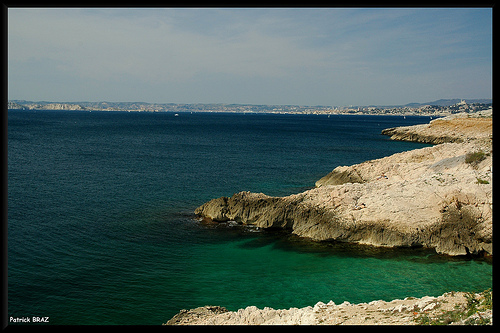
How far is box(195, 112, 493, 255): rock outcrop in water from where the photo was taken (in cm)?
2080

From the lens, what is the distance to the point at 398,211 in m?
22.2

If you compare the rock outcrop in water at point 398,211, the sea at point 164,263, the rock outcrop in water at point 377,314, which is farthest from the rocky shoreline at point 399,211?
the rock outcrop in water at point 377,314

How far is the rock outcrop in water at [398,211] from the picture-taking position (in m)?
20.8

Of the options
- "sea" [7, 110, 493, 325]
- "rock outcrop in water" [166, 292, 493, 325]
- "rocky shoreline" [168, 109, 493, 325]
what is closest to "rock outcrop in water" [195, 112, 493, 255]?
"rocky shoreline" [168, 109, 493, 325]

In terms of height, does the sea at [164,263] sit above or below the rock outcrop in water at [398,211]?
below

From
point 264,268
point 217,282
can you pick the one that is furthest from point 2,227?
point 264,268

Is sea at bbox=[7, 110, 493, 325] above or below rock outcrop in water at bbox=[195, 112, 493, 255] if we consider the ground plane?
below

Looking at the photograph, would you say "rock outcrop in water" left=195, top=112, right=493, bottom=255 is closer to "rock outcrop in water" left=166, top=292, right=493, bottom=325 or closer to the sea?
A: the sea

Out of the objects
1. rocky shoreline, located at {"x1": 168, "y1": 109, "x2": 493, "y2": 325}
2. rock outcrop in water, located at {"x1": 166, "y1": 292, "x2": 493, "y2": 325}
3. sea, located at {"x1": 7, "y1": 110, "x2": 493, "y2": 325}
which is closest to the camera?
rock outcrop in water, located at {"x1": 166, "y1": 292, "x2": 493, "y2": 325}

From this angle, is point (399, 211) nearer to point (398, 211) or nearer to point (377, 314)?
point (398, 211)

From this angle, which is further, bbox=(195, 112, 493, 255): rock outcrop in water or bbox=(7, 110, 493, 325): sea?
bbox=(195, 112, 493, 255): rock outcrop in water

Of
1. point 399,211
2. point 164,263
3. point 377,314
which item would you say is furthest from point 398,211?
point 164,263

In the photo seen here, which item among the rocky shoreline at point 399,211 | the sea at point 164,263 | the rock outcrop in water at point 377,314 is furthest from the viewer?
the rocky shoreline at point 399,211

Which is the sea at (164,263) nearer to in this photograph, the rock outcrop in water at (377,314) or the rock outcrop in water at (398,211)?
the rock outcrop in water at (398,211)
